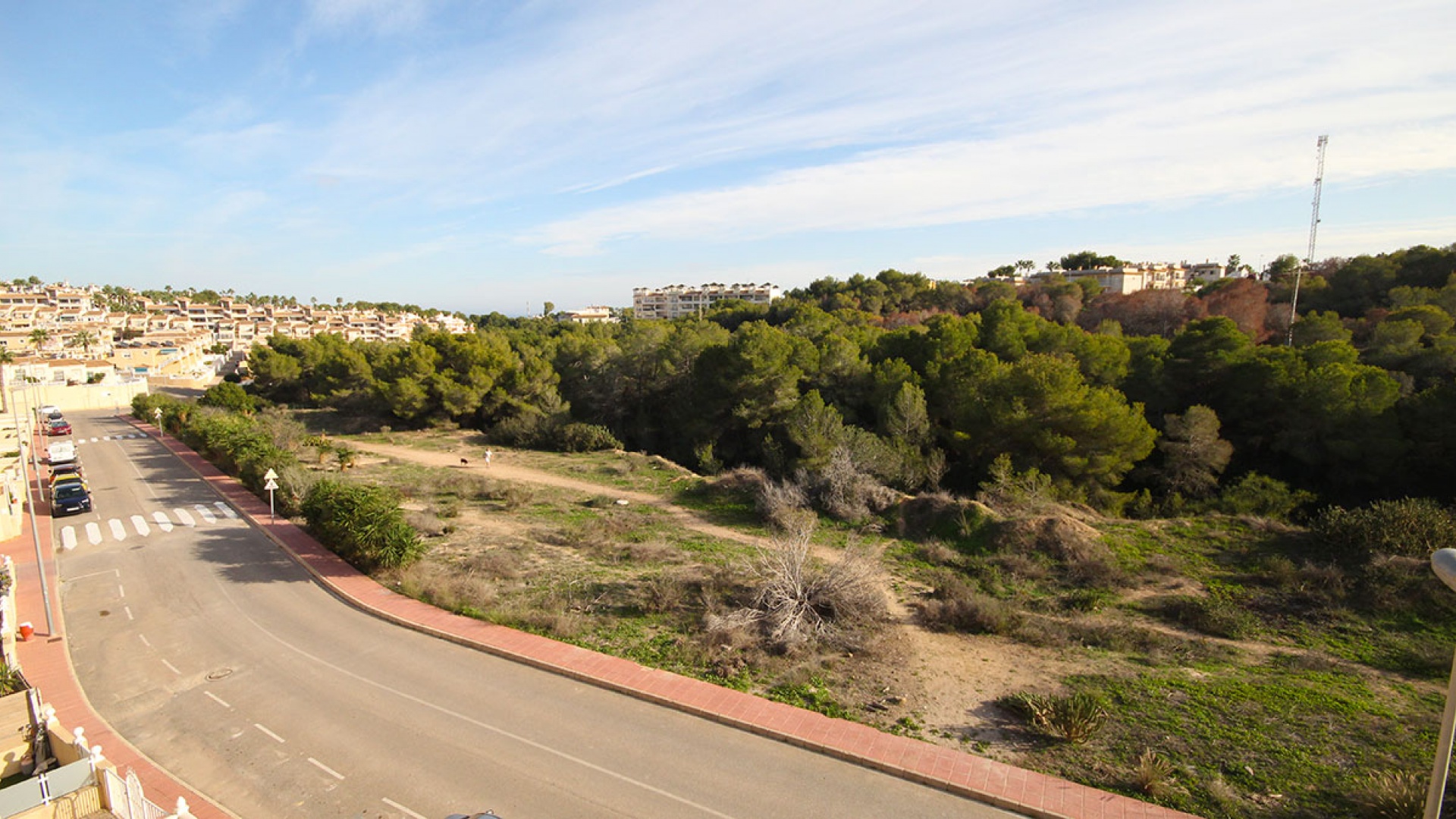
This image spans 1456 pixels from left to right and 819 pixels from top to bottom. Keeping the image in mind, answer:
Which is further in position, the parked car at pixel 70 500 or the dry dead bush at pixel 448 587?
the parked car at pixel 70 500

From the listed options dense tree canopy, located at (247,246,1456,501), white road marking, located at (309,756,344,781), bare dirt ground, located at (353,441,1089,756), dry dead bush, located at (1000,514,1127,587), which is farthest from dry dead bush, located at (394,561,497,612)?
dry dead bush, located at (1000,514,1127,587)

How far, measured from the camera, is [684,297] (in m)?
122

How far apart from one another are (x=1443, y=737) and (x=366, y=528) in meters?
15.9

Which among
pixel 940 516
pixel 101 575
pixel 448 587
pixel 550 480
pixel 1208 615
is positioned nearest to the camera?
pixel 1208 615

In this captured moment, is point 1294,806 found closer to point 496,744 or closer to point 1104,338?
point 496,744

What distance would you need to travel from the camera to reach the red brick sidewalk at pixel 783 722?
7449 millimetres

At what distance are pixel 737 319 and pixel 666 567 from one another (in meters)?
46.5

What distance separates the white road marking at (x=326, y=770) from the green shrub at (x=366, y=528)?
6.22 metres

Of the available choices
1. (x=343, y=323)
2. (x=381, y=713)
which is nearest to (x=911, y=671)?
(x=381, y=713)

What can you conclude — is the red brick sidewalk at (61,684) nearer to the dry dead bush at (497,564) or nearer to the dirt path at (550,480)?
the dry dead bush at (497,564)

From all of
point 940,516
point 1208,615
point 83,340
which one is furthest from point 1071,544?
point 83,340

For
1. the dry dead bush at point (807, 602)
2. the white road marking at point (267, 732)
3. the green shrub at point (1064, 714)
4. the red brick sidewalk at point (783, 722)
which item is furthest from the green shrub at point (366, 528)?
the green shrub at point (1064, 714)

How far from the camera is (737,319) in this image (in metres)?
60.4

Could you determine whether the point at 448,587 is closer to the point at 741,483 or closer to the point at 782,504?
the point at 782,504
